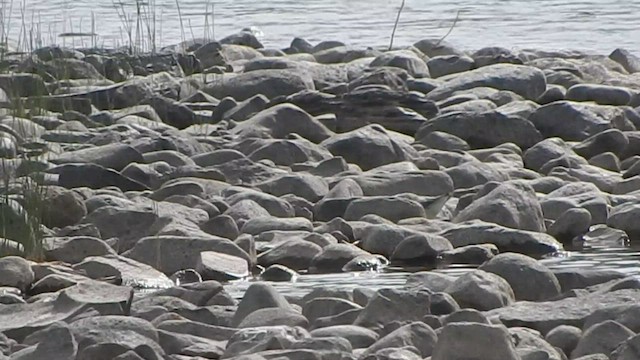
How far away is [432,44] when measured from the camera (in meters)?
11.7

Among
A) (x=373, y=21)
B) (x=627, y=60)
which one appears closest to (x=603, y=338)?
(x=627, y=60)

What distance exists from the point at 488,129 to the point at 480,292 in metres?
3.34

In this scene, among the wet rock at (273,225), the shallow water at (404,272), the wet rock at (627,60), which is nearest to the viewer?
the shallow water at (404,272)

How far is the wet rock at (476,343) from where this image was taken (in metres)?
3.44

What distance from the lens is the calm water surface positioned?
12.9 meters

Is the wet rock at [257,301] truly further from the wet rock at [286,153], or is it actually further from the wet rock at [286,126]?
the wet rock at [286,126]

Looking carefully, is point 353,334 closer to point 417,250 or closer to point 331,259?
point 331,259

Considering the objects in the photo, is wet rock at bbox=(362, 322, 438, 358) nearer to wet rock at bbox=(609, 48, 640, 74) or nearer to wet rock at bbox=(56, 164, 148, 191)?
wet rock at bbox=(56, 164, 148, 191)

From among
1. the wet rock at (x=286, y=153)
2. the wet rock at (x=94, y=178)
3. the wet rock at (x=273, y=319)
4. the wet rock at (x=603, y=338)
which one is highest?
the wet rock at (x=603, y=338)

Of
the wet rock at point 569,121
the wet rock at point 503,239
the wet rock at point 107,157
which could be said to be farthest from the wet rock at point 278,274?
the wet rock at point 569,121

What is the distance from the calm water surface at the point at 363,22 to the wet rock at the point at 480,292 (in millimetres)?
7026

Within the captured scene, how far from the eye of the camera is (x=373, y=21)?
48.6 ft

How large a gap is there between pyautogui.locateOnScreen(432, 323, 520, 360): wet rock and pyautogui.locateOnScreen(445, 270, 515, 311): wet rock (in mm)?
868

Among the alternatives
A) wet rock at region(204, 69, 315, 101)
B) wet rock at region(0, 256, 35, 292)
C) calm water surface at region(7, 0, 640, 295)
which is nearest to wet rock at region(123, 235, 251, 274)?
wet rock at region(0, 256, 35, 292)
